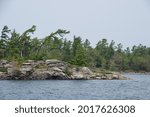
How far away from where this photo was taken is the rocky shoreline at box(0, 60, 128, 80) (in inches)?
2776

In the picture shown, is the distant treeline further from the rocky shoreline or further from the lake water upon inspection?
the lake water

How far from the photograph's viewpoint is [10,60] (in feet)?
242

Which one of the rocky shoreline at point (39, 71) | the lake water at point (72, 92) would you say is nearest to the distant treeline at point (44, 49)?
the rocky shoreline at point (39, 71)

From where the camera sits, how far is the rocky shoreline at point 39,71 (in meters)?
70.5

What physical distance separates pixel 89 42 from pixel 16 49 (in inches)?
2114

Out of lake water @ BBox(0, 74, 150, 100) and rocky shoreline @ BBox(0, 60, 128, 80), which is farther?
rocky shoreline @ BBox(0, 60, 128, 80)

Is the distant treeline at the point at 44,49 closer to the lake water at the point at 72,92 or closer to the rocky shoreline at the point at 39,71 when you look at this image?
the rocky shoreline at the point at 39,71

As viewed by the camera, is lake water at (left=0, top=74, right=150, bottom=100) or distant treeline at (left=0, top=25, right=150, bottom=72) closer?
lake water at (left=0, top=74, right=150, bottom=100)

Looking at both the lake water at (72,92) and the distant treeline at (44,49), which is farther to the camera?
the distant treeline at (44,49)

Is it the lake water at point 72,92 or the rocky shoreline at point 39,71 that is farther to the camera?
the rocky shoreline at point 39,71

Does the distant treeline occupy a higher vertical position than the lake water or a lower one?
higher

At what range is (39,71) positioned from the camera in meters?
71.2

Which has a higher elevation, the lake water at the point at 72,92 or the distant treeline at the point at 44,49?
the distant treeline at the point at 44,49

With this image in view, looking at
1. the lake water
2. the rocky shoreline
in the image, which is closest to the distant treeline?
the rocky shoreline
